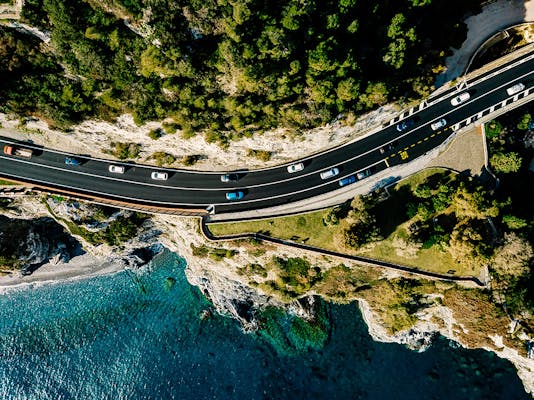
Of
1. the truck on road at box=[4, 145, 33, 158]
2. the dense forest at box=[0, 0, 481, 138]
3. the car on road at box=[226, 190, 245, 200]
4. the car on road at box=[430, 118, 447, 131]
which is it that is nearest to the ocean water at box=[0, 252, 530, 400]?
the car on road at box=[226, 190, 245, 200]

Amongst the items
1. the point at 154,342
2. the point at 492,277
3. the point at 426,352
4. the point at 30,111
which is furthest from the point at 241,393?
the point at 30,111

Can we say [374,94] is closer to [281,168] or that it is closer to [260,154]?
[281,168]

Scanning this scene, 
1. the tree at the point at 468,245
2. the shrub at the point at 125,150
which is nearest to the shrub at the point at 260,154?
the shrub at the point at 125,150

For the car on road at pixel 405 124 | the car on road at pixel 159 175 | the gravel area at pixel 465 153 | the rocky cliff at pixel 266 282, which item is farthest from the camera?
the car on road at pixel 159 175

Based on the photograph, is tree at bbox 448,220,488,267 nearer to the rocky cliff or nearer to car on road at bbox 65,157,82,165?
the rocky cliff

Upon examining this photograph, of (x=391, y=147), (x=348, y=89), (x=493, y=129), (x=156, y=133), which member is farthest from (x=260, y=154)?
(x=493, y=129)

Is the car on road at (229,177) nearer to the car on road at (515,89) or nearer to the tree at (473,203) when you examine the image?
the tree at (473,203)

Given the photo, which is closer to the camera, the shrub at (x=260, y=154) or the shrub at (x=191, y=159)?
the shrub at (x=260, y=154)

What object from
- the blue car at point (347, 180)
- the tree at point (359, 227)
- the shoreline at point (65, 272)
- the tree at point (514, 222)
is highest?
the blue car at point (347, 180)
